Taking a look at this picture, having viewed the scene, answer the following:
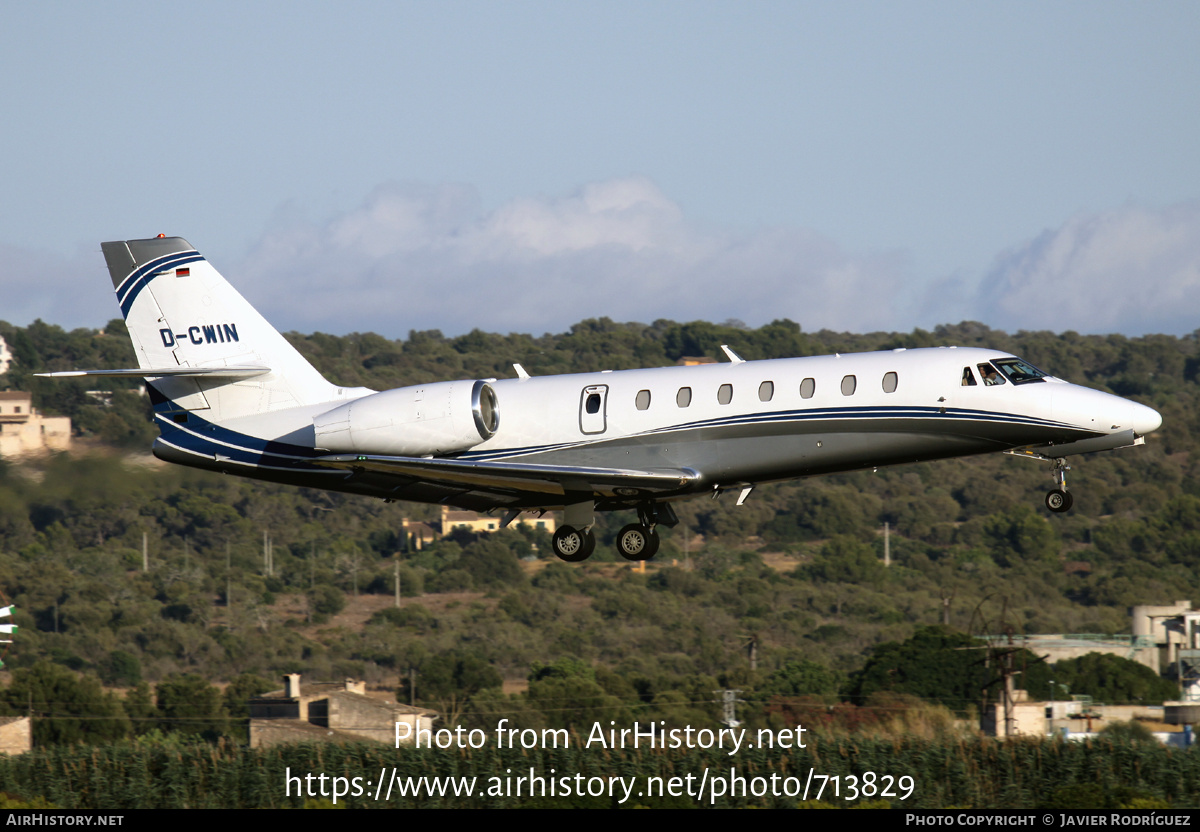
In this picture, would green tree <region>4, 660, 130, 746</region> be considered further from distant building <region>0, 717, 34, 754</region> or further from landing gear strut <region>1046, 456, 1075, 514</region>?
landing gear strut <region>1046, 456, 1075, 514</region>

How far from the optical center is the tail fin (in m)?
26.2

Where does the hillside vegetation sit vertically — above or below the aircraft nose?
below

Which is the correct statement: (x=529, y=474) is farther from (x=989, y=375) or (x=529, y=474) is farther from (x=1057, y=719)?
(x=1057, y=719)

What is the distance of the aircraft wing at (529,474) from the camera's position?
2317 cm

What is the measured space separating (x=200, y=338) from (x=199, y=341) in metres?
0.06

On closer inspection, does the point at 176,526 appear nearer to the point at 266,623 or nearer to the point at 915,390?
the point at 266,623

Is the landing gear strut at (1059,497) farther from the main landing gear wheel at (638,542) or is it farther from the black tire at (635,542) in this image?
the black tire at (635,542)

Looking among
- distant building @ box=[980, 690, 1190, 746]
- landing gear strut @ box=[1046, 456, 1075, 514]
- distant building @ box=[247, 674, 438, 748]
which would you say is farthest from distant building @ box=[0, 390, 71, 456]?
distant building @ box=[980, 690, 1190, 746]

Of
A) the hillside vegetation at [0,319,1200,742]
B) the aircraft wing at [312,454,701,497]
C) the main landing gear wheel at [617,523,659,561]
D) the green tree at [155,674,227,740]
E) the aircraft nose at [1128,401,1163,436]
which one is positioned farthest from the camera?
the hillside vegetation at [0,319,1200,742]

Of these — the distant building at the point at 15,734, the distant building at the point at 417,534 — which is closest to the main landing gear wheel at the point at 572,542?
the distant building at the point at 15,734

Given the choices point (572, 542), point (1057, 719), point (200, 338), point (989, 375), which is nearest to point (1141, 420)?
point (989, 375)

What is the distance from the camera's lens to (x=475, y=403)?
24500 mm

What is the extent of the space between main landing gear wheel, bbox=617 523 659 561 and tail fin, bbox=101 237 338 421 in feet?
19.5

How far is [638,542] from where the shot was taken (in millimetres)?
25062
